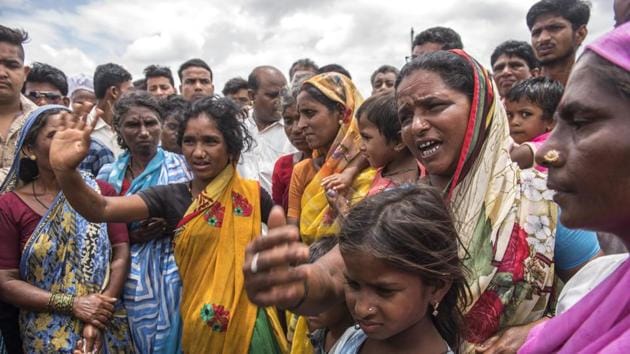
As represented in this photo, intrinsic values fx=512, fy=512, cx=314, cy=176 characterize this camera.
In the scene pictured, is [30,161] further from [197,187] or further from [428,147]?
[428,147]

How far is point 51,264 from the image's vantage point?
301 cm

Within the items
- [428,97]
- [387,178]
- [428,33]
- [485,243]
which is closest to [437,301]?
[485,243]

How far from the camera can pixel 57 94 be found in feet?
17.6

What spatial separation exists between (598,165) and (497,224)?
81 centimetres

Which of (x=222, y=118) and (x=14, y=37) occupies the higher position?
(x=14, y=37)

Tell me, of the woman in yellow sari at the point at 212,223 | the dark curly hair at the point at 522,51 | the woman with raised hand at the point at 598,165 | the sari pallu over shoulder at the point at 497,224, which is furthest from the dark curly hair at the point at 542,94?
the woman with raised hand at the point at 598,165

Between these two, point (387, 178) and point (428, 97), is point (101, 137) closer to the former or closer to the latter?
point (387, 178)

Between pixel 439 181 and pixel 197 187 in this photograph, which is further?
pixel 197 187

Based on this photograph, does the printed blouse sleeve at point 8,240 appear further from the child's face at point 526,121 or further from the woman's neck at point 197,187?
the child's face at point 526,121

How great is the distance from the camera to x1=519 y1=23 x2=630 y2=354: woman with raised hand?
979 millimetres

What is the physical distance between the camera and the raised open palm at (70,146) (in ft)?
8.45

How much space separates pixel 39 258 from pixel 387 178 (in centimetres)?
205

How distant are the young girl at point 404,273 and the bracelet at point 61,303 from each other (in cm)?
196

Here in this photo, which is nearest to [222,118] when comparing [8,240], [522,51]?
[8,240]
